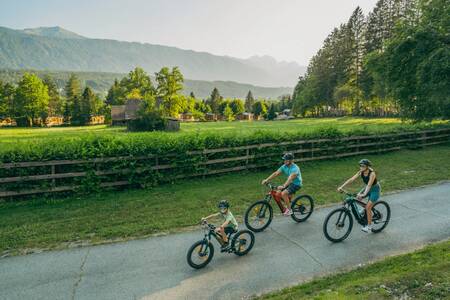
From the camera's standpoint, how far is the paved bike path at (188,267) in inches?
205

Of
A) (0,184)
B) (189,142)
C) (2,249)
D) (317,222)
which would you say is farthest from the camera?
(189,142)

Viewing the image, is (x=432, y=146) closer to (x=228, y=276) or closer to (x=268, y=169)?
(x=268, y=169)

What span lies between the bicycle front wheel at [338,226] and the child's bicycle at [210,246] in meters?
1.98

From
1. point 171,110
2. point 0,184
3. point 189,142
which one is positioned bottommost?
point 0,184

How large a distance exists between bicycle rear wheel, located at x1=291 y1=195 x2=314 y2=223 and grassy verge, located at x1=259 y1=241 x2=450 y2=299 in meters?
2.67

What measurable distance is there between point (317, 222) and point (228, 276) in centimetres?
373

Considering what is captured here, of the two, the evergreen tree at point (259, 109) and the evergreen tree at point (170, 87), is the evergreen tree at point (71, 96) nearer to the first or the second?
the evergreen tree at point (170, 87)

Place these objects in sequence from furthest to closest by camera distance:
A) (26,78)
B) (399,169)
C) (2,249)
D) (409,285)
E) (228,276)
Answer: (26,78), (399,169), (2,249), (228,276), (409,285)

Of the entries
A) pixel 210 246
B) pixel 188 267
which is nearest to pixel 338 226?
pixel 210 246

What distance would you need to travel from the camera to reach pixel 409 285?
4.65 meters

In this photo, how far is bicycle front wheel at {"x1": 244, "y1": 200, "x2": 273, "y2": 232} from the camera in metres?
7.61

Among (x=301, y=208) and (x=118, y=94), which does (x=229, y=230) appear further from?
(x=118, y=94)

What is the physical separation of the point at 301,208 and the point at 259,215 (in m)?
1.39

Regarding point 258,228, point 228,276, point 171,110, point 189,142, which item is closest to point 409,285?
point 228,276
